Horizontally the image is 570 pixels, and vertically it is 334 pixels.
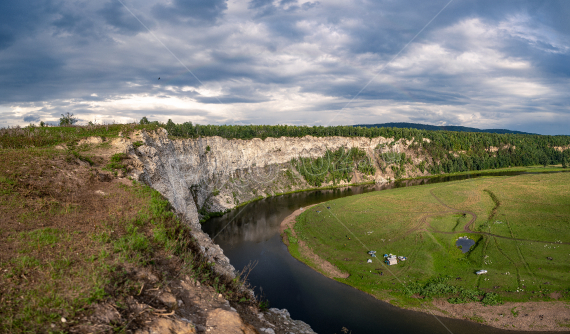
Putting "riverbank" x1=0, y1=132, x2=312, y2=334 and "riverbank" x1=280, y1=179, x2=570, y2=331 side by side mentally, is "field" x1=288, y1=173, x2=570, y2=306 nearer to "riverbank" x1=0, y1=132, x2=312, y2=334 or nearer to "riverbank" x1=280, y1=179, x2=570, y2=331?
"riverbank" x1=280, y1=179, x2=570, y2=331

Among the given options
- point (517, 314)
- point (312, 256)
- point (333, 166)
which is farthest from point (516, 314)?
point (333, 166)

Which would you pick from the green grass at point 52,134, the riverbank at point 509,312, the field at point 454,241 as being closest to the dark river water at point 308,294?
the riverbank at point 509,312

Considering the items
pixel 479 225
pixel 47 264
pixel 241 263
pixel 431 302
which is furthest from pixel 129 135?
pixel 479 225

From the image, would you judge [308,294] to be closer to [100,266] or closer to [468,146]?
[100,266]

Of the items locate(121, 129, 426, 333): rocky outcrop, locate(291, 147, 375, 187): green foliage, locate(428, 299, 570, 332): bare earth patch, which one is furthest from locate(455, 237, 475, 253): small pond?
locate(291, 147, 375, 187): green foliage

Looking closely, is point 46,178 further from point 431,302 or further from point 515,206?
point 515,206

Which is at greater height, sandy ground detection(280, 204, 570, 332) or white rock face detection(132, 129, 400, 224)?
white rock face detection(132, 129, 400, 224)
